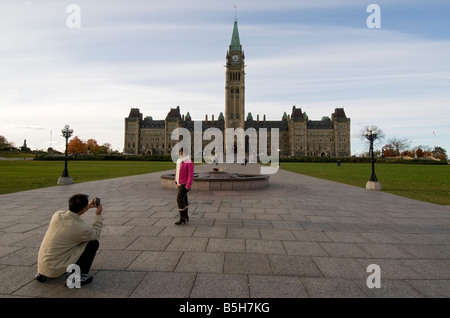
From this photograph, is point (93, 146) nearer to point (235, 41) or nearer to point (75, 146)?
point (75, 146)

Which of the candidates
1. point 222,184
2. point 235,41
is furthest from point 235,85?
point 222,184

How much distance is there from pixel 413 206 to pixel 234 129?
329 feet

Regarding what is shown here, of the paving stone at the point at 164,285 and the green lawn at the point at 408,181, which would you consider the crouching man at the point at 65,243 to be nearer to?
the paving stone at the point at 164,285

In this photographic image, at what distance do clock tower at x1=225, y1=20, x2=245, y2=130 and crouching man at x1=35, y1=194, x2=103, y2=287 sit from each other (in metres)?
107

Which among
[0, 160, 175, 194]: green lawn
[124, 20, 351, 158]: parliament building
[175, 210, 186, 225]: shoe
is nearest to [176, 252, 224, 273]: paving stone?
[175, 210, 186, 225]: shoe

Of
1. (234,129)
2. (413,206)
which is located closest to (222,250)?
(413,206)

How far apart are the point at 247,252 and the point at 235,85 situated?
111717 millimetres

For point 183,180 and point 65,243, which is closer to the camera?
point 65,243

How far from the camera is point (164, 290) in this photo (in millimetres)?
3594

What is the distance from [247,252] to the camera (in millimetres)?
5133

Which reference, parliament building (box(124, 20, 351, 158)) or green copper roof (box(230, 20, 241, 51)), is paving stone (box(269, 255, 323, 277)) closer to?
green copper roof (box(230, 20, 241, 51))

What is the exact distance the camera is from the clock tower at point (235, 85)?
110 meters

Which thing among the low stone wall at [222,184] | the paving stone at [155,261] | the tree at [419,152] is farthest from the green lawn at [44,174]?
the tree at [419,152]
